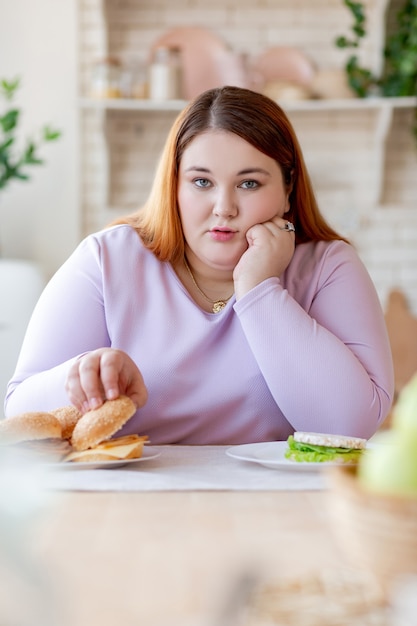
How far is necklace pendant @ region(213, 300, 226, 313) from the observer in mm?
1834

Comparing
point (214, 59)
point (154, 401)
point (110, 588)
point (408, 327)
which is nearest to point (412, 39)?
point (214, 59)

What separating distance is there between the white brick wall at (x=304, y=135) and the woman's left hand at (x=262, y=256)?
1973mm

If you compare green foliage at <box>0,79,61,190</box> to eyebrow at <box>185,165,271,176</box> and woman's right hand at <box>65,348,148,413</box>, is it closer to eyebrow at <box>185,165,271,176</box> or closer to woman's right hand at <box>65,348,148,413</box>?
eyebrow at <box>185,165,271,176</box>

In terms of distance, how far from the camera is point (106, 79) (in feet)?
11.6

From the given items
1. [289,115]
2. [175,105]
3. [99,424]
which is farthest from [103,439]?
[289,115]

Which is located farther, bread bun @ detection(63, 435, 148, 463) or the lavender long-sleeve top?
the lavender long-sleeve top

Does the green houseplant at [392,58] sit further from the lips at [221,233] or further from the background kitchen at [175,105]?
the lips at [221,233]

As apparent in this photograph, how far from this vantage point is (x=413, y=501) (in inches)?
22.0

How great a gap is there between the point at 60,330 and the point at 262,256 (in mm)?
408

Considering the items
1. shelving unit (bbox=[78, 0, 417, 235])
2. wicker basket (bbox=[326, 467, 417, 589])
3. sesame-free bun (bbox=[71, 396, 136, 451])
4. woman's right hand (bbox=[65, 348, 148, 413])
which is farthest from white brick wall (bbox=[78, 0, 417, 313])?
wicker basket (bbox=[326, 467, 417, 589])

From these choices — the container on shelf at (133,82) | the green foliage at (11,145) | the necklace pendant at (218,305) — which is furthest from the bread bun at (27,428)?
the container on shelf at (133,82)

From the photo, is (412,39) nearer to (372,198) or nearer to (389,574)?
(372,198)

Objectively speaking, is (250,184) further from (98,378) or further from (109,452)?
(109,452)

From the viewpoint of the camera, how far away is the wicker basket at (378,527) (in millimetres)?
567
